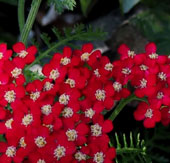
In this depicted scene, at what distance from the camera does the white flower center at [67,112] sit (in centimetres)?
110

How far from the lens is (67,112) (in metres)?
1.10

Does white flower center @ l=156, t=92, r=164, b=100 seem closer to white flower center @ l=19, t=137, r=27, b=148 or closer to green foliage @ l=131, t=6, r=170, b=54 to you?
white flower center @ l=19, t=137, r=27, b=148

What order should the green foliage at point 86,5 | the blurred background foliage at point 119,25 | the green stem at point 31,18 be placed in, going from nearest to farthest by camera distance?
the green stem at point 31,18, the blurred background foliage at point 119,25, the green foliage at point 86,5

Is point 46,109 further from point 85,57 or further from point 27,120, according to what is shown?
point 85,57

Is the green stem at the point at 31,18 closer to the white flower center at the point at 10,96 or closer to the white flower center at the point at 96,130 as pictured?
the white flower center at the point at 10,96

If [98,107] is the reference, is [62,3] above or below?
above

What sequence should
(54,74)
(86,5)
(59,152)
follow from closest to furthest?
(59,152)
(54,74)
(86,5)

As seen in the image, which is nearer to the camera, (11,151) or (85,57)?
(11,151)

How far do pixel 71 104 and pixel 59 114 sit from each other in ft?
0.13

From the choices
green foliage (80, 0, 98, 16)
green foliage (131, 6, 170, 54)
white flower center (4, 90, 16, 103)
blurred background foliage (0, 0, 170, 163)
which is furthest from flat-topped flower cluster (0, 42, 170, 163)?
green foliage (80, 0, 98, 16)

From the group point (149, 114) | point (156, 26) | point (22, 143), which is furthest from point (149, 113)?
point (156, 26)

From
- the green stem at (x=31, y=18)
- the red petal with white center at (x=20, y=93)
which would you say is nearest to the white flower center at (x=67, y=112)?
the red petal with white center at (x=20, y=93)

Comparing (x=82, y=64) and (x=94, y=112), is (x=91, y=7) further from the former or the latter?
(x=94, y=112)

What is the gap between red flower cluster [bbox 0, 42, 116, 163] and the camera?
3.51 ft
